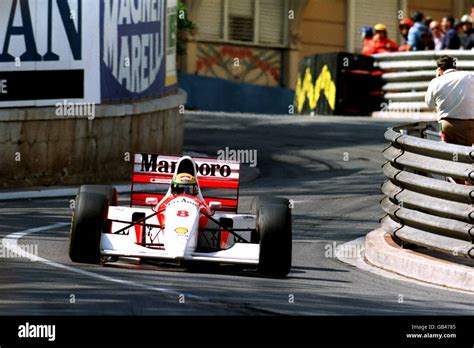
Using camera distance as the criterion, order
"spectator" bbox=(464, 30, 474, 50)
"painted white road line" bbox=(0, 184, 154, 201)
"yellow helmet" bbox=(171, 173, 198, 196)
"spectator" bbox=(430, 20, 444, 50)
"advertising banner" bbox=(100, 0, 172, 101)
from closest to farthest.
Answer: "yellow helmet" bbox=(171, 173, 198, 196) < "painted white road line" bbox=(0, 184, 154, 201) < "advertising banner" bbox=(100, 0, 172, 101) < "spectator" bbox=(464, 30, 474, 50) < "spectator" bbox=(430, 20, 444, 50)

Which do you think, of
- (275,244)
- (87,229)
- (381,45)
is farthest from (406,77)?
(87,229)

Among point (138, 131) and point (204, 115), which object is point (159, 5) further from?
point (204, 115)

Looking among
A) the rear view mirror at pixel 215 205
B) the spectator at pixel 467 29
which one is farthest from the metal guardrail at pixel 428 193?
the spectator at pixel 467 29

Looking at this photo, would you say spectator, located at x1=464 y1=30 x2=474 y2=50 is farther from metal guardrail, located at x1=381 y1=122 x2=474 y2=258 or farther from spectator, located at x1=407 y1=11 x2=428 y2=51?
metal guardrail, located at x1=381 y1=122 x2=474 y2=258

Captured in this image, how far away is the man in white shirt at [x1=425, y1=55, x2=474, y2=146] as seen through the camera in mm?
16312

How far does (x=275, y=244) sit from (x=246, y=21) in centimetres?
3554

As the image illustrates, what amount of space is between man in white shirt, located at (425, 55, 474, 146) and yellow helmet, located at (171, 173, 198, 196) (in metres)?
3.42

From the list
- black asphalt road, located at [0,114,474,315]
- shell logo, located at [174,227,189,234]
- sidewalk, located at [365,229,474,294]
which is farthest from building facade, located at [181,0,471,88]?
shell logo, located at [174,227,189,234]

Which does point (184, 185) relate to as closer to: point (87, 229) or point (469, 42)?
point (87, 229)

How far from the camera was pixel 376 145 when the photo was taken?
86.6 feet

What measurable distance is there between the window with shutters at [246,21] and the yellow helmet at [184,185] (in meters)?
33.3

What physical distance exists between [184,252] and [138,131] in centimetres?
1046

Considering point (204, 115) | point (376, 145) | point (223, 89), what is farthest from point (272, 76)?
point (376, 145)

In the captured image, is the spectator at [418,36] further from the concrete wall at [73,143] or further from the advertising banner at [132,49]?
the concrete wall at [73,143]
